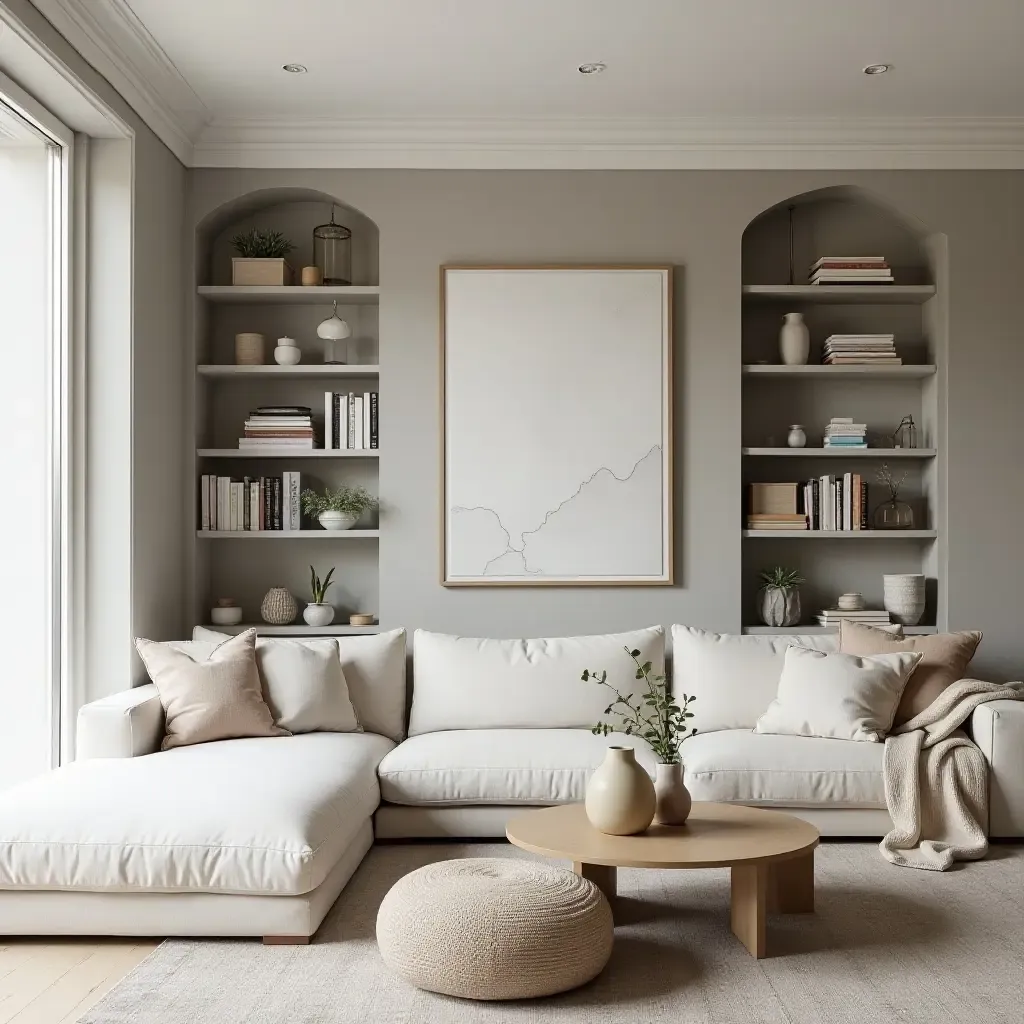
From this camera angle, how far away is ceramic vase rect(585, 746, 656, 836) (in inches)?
121

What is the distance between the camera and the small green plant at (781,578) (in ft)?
16.5

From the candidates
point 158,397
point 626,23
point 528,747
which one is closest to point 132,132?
point 158,397

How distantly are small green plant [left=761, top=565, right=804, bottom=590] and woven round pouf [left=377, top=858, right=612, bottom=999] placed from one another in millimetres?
2495

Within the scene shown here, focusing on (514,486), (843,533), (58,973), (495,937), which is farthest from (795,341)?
(58,973)

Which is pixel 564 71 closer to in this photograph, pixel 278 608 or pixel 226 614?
pixel 278 608

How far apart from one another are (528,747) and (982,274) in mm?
2934

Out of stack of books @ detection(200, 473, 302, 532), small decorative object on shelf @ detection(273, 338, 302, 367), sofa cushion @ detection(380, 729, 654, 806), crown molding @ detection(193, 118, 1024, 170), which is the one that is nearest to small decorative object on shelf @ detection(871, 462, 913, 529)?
crown molding @ detection(193, 118, 1024, 170)

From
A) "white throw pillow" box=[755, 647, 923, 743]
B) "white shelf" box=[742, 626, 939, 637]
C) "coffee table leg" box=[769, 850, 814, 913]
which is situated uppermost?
"white shelf" box=[742, 626, 939, 637]

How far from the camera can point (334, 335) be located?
4.98m

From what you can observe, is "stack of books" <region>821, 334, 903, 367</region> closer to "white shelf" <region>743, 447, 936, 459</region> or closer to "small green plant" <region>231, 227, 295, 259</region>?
"white shelf" <region>743, 447, 936, 459</region>

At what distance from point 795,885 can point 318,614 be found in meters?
2.46

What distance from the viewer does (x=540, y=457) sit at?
4926mm

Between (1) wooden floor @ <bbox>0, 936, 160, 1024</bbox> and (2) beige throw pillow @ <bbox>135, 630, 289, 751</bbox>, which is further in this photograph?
(2) beige throw pillow @ <bbox>135, 630, 289, 751</bbox>

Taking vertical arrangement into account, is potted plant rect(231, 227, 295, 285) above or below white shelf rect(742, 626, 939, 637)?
above
